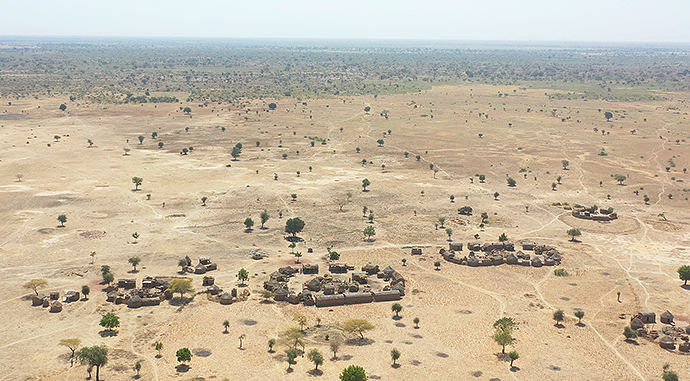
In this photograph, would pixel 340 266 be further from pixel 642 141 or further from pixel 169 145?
pixel 642 141

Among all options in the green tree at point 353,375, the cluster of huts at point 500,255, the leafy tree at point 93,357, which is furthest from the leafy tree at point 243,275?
the cluster of huts at point 500,255

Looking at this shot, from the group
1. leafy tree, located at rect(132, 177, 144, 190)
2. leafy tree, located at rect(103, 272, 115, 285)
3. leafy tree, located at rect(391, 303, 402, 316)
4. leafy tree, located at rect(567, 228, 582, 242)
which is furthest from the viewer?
leafy tree, located at rect(132, 177, 144, 190)

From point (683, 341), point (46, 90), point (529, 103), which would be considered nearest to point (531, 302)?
point (683, 341)

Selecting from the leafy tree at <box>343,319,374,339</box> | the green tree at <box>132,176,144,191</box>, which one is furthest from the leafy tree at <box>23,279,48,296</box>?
the green tree at <box>132,176,144,191</box>

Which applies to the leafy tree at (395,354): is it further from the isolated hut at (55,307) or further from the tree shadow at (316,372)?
the isolated hut at (55,307)

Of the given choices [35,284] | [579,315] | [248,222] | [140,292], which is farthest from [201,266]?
[579,315]

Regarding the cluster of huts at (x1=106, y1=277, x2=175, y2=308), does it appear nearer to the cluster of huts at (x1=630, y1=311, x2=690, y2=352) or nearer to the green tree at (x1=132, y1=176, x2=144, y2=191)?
the green tree at (x1=132, y1=176, x2=144, y2=191)
